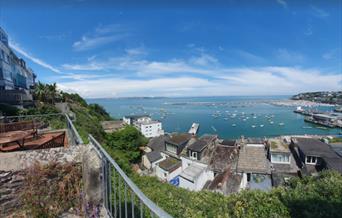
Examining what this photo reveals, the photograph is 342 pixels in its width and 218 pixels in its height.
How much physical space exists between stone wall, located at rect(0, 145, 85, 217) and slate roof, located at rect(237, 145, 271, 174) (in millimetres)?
16811

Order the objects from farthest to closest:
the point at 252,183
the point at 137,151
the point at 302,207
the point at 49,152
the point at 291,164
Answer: the point at 137,151
the point at 291,164
the point at 252,183
the point at 302,207
the point at 49,152

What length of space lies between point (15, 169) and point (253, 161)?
61.9 feet

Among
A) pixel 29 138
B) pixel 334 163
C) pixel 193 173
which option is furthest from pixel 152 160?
pixel 29 138

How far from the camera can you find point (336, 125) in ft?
208

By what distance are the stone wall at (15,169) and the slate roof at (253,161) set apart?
1681 cm

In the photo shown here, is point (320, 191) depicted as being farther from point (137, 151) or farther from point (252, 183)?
point (137, 151)

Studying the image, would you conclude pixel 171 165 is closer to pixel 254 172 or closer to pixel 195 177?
pixel 195 177

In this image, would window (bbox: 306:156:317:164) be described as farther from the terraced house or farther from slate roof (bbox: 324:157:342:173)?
the terraced house

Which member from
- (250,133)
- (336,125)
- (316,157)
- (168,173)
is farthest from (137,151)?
(336,125)

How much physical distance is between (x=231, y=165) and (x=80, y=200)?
17675 millimetres

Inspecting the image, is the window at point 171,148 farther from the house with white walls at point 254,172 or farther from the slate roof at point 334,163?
the slate roof at point 334,163

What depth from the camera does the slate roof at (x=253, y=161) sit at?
17484 mm

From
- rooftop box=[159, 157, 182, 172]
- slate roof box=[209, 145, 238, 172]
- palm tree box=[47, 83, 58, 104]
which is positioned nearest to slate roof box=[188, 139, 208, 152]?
slate roof box=[209, 145, 238, 172]

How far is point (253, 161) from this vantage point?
18.5 m
